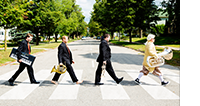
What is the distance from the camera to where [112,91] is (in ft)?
18.0

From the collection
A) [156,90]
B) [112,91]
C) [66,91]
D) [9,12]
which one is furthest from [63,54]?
[9,12]

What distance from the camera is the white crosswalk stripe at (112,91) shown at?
502 centimetres

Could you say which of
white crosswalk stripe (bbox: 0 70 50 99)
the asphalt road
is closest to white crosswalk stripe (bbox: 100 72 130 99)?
the asphalt road

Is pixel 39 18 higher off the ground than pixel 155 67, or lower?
higher

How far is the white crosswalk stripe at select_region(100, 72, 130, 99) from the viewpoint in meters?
5.02

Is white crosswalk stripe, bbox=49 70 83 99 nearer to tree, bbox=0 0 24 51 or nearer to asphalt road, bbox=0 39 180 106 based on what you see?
asphalt road, bbox=0 39 180 106

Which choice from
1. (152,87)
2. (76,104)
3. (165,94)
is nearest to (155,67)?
(152,87)

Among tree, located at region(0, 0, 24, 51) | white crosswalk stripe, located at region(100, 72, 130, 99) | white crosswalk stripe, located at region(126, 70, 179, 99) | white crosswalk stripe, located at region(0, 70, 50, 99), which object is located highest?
tree, located at region(0, 0, 24, 51)

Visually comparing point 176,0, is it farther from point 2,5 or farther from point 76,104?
point 76,104

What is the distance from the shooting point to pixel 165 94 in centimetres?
526

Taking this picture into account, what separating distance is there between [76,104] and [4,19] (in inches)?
556

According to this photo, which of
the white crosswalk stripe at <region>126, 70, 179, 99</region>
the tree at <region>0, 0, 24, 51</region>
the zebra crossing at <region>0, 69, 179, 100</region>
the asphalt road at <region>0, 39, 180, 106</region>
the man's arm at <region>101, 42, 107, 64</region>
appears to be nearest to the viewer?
the asphalt road at <region>0, 39, 180, 106</region>


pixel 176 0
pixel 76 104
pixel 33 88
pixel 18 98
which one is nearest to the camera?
pixel 76 104

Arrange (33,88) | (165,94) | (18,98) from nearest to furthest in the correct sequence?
(18,98) → (165,94) → (33,88)
